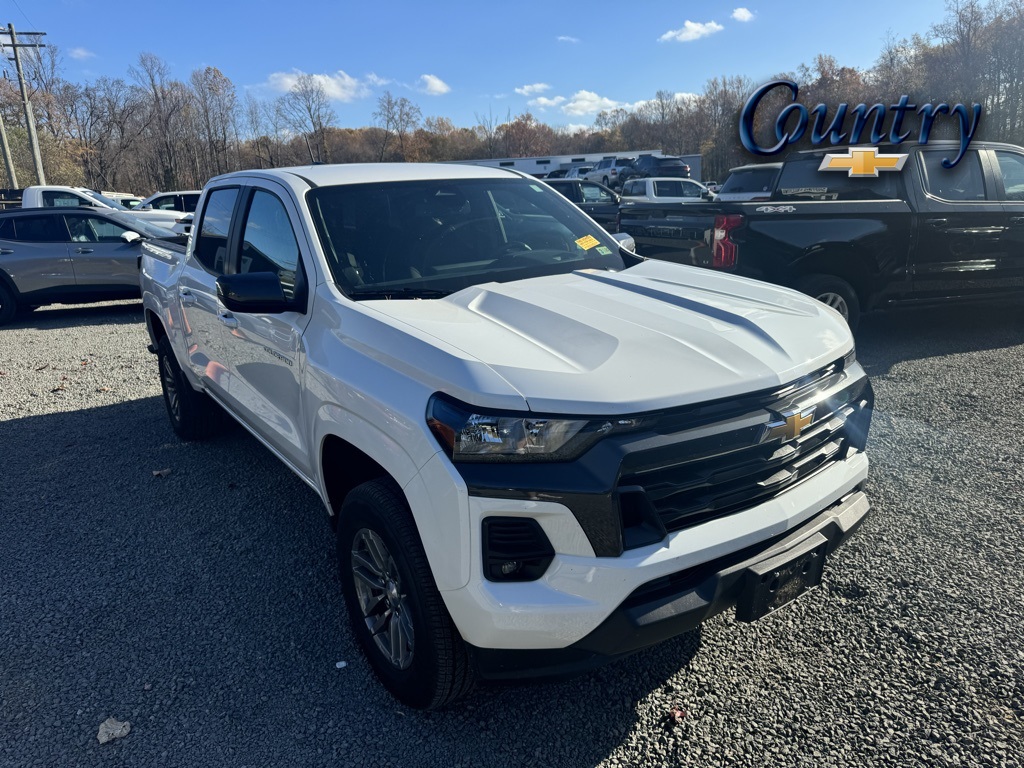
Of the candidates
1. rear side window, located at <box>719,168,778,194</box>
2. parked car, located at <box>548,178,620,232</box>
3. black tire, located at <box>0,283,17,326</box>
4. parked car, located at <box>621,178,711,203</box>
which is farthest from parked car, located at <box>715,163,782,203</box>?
black tire, located at <box>0,283,17,326</box>

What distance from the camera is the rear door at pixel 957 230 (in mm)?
6656

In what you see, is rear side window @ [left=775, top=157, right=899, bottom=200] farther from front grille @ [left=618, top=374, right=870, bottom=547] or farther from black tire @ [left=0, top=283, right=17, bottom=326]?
black tire @ [left=0, top=283, right=17, bottom=326]

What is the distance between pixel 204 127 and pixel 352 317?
53927mm

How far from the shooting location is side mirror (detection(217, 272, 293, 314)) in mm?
2775

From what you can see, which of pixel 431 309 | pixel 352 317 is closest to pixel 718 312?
pixel 431 309

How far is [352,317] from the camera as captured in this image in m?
2.58

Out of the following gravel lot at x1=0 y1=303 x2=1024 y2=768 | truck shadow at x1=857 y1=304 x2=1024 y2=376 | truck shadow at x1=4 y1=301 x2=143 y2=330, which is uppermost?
truck shadow at x1=4 y1=301 x2=143 y2=330

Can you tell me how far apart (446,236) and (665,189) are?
18335mm

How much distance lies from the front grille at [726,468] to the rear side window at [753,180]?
43.9 feet

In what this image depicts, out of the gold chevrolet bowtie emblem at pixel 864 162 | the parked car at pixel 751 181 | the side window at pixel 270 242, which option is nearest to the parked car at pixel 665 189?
the parked car at pixel 751 181

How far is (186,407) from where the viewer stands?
5.12 meters

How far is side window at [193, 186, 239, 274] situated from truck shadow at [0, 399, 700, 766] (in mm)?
1431

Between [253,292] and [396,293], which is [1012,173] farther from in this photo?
[253,292]

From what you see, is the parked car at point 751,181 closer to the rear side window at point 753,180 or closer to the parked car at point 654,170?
the rear side window at point 753,180
